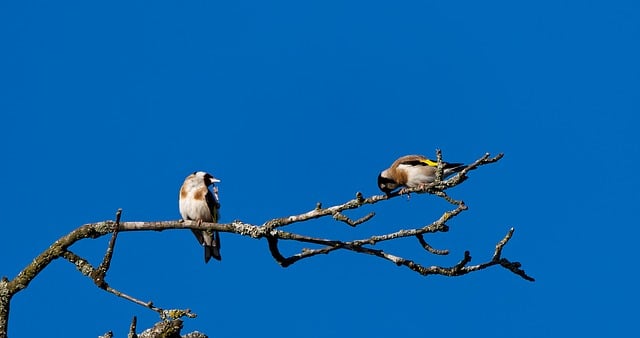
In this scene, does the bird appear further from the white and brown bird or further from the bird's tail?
the bird's tail

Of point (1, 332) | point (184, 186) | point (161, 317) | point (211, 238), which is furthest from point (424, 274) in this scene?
point (184, 186)

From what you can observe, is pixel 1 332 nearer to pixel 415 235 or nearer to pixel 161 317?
pixel 161 317

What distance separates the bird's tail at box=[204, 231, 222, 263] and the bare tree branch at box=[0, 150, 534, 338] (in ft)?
11.3

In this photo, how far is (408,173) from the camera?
12.3m

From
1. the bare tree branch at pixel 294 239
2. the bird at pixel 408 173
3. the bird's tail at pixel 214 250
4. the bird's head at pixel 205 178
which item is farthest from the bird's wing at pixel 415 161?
the bare tree branch at pixel 294 239

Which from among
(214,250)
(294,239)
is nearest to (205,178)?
(214,250)

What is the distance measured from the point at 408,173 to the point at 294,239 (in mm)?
5544

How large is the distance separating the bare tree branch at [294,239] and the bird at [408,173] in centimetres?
453

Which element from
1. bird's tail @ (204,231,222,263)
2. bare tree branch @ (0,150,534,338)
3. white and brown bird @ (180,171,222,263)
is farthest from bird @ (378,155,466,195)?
bare tree branch @ (0,150,534,338)

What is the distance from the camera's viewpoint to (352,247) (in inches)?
275

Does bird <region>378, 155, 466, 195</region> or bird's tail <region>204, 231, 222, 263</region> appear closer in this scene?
bird's tail <region>204, 231, 222, 263</region>

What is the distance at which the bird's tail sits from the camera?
35.8 feet

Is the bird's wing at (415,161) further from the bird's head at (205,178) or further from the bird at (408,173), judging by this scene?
the bird's head at (205,178)

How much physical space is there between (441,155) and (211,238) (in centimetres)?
469
